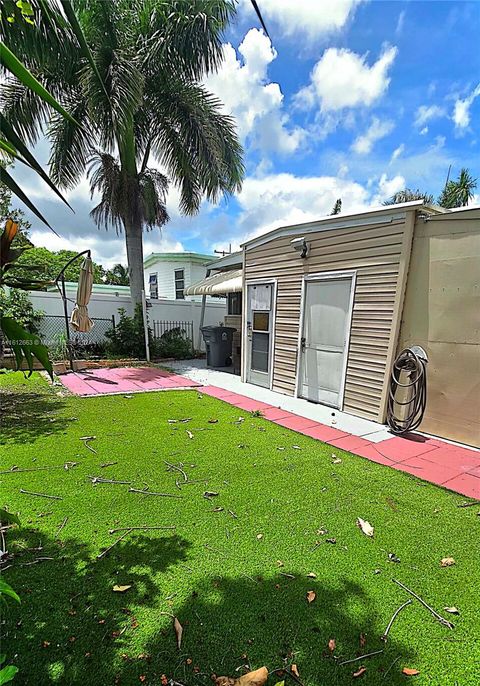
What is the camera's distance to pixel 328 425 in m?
4.95

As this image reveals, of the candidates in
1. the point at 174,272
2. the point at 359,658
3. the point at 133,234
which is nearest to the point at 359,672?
the point at 359,658

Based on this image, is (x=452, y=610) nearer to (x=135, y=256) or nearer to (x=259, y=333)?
(x=259, y=333)

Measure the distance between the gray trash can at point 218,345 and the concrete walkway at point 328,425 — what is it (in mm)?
1402

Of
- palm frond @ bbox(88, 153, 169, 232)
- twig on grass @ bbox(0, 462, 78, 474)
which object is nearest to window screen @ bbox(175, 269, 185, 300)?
palm frond @ bbox(88, 153, 169, 232)

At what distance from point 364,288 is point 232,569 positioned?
4.27m

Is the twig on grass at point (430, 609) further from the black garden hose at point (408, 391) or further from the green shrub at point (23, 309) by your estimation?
the green shrub at point (23, 309)

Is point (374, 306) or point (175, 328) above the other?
point (374, 306)

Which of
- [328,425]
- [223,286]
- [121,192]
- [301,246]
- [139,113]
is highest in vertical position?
[139,113]

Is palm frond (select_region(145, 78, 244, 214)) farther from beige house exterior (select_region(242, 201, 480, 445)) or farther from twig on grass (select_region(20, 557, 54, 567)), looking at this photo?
twig on grass (select_region(20, 557, 54, 567))

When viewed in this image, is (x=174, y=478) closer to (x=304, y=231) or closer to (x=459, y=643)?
(x=459, y=643)

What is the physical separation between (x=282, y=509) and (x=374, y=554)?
2.54 ft

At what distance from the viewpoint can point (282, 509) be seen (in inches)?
111

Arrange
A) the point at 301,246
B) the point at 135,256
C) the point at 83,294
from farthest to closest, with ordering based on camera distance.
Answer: the point at 135,256, the point at 83,294, the point at 301,246

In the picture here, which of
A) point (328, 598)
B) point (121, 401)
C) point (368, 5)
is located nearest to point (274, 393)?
point (121, 401)
